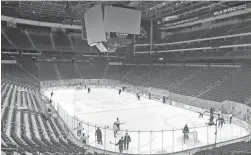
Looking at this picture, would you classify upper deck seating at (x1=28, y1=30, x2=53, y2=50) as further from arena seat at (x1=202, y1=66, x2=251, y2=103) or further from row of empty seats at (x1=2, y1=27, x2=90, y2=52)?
arena seat at (x1=202, y1=66, x2=251, y2=103)

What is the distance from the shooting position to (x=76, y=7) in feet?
93.5

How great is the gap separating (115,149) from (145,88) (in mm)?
21056

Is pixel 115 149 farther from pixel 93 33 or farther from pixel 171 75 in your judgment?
pixel 171 75

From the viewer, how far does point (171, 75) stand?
106ft

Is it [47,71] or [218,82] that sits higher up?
[47,71]

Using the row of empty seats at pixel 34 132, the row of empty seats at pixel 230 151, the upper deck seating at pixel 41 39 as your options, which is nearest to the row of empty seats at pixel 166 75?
the upper deck seating at pixel 41 39

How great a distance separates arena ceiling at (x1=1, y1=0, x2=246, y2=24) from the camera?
27062 mm

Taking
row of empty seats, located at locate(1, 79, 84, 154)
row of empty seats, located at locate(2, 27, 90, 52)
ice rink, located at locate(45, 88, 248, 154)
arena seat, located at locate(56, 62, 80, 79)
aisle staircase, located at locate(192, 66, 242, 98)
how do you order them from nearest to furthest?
row of empty seats, located at locate(1, 79, 84, 154), ice rink, located at locate(45, 88, 248, 154), aisle staircase, located at locate(192, 66, 242, 98), row of empty seats, located at locate(2, 27, 90, 52), arena seat, located at locate(56, 62, 80, 79)

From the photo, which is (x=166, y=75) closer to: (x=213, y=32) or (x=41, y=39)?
(x=213, y=32)

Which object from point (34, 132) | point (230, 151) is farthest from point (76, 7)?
point (230, 151)

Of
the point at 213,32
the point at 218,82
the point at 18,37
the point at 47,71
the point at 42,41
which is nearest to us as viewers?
the point at 218,82

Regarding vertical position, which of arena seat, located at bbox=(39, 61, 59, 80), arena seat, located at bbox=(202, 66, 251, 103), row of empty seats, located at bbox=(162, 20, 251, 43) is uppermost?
row of empty seats, located at bbox=(162, 20, 251, 43)

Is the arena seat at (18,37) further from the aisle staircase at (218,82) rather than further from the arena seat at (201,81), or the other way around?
the aisle staircase at (218,82)

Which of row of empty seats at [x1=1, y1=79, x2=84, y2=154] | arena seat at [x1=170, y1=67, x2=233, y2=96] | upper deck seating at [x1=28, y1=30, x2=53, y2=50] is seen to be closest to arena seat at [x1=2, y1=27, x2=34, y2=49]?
upper deck seating at [x1=28, y1=30, x2=53, y2=50]
